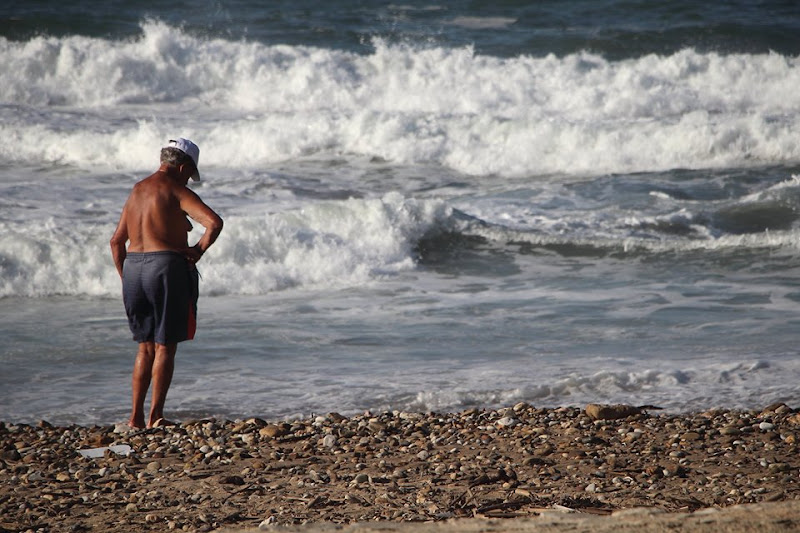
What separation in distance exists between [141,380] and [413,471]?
181 centimetres

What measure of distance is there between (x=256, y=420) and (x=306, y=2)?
2213 cm

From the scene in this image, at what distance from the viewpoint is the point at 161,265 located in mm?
5633

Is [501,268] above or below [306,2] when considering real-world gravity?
below

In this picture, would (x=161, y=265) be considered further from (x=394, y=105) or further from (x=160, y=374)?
(x=394, y=105)

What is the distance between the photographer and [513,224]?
39.0ft

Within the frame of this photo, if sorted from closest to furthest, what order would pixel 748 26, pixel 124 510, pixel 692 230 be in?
pixel 124 510, pixel 692 230, pixel 748 26

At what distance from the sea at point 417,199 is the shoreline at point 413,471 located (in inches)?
24.2

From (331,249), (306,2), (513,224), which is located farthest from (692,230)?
(306,2)

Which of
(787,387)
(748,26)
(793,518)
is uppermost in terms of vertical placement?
(748,26)

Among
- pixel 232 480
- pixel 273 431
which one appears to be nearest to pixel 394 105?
pixel 273 431

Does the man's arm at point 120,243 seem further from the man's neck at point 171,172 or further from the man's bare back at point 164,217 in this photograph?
the man's neck at point 171,172

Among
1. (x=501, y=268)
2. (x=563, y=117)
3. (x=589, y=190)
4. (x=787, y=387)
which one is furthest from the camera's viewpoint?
(x=563, y=117)

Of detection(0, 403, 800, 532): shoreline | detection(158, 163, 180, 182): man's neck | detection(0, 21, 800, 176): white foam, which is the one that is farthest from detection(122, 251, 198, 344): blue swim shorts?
detection(0, 21, 800, 176): white foam

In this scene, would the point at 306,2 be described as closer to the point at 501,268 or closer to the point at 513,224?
the point at 513,224
